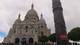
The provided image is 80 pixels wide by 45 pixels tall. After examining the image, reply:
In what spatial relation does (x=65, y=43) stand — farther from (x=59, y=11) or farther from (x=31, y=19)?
(x=31, y=19)

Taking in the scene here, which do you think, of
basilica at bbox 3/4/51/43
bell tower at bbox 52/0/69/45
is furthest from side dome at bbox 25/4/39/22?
bell tower at bbox 52/0/69/45

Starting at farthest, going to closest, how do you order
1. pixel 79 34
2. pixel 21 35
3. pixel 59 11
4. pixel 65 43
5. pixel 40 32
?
pixel 40 32 < pixel 21 35 < pixel 79 34 < pixel 59 11 < pixel 65 43

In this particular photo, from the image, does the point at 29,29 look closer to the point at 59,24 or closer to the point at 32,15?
the point at 32,15

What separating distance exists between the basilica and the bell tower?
50419mm

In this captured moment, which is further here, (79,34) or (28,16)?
(28,16)

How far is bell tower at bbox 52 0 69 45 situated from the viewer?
5875 mm

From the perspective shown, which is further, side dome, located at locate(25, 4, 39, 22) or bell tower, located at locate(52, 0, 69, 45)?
side dome, located at locate(25, 4, 39, 22)

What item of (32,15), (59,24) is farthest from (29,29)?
(59,24)

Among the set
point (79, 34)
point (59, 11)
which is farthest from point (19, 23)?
point (59, 11)

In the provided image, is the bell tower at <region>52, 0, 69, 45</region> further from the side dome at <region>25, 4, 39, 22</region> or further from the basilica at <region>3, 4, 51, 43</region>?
the side dome at <region>25, 4, 39, 22</region>

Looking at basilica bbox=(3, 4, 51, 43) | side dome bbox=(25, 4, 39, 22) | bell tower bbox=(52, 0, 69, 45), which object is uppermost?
side dome bbox=(25, 4, 39, 22)

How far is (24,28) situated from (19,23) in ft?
9.48

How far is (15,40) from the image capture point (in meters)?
57.9

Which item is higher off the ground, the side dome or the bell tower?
the side dome
